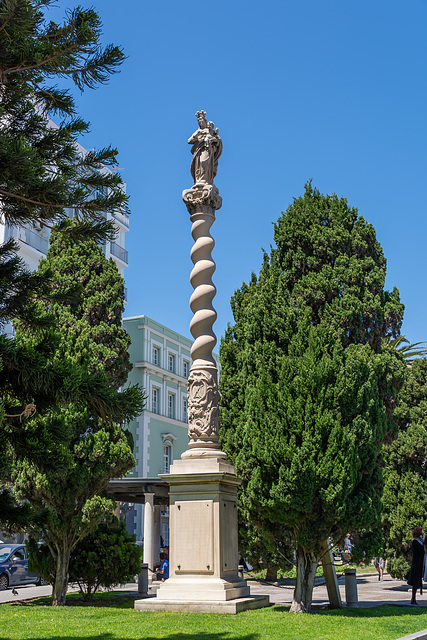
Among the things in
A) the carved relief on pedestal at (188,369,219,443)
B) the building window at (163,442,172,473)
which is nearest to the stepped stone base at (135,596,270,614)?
the carved relief on pedestal at (188,369,219,443)

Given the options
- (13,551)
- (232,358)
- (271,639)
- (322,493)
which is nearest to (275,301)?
(322,493)

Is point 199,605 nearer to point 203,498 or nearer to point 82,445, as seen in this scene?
point 203,498

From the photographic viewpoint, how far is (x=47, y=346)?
289 inches

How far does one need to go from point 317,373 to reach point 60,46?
6549 millimetres

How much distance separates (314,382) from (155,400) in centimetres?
3159

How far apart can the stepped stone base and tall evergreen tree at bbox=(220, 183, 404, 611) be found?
4.26 feet

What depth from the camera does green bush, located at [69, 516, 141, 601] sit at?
14445 mm

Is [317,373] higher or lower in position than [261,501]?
higher

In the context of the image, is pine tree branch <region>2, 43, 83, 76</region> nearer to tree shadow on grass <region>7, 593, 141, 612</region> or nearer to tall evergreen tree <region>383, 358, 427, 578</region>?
tree shadow on grass <region>7, 593, 141, 612</region>

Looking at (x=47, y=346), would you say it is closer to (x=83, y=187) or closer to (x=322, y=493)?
(x=83, y=187)

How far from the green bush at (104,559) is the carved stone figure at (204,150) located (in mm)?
8009

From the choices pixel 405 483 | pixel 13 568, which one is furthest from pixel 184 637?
pixel 13 568

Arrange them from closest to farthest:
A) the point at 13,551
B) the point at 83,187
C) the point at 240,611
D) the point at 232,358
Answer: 1. the point at 83,187
2. the point at 240,611
3. the point at 232,358
4. the point at 13,551

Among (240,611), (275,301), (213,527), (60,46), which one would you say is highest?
(60,46)
